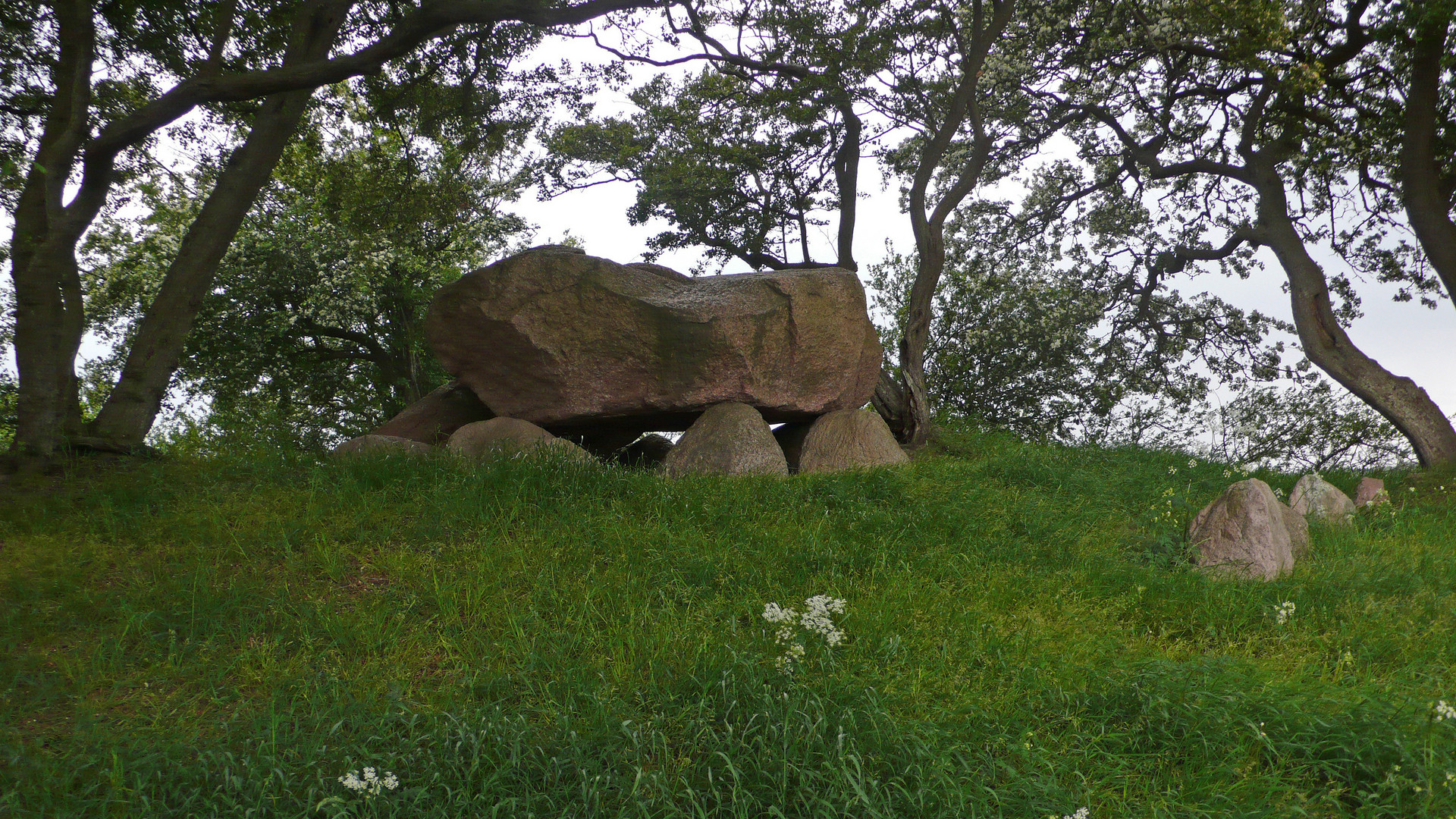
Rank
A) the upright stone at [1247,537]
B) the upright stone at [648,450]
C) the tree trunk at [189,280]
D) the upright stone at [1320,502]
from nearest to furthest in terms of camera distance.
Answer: the upright stone at [1247,537] < the tree trunk at [189,280] < the upright stone at [1320,502] < the upright stone at [648,450]

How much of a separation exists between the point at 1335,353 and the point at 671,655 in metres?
12.0

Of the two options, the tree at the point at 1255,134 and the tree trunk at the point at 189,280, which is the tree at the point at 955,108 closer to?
the tree at the point at 1255,134

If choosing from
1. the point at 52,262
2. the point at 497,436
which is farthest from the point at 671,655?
the point at 52,262

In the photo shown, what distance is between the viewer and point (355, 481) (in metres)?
8.36

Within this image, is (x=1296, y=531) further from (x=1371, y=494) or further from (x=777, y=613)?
(x=777, y=613)

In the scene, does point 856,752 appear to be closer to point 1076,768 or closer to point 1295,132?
point 1076,768

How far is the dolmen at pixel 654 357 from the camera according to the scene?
10.5 metres

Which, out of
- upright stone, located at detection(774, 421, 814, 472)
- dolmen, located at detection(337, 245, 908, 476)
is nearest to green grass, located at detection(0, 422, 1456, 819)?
dolmen, located at detection(337, 245, 908, 476)

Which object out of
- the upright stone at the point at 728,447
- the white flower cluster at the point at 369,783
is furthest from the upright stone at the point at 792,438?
the white flower cluster at the point at 369,783

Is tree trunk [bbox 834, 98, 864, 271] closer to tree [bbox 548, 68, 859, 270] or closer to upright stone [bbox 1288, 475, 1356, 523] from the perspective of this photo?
tree [bbox 548, 68, 859, 270]

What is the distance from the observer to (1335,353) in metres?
12.7

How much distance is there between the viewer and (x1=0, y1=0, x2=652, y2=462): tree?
812 centimetres

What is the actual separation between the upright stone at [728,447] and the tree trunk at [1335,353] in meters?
8.22

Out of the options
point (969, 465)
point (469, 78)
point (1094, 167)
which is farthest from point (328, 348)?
point (1094, 167)
